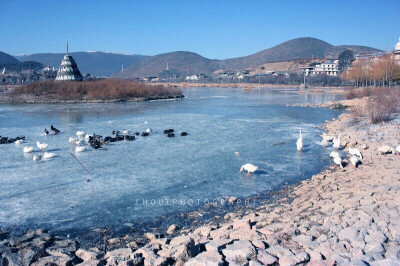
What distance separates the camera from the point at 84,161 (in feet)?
29.3

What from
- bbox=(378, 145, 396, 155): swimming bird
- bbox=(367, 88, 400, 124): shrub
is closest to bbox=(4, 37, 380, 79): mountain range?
bbox=(367, 88, 400, 124): shrub

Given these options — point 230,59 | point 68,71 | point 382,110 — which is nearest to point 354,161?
point 382,110

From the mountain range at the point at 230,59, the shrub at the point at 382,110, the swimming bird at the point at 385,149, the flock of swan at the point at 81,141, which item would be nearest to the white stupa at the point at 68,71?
the flock of swan at the point at 81,141

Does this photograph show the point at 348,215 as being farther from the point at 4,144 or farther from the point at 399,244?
the point at 4,144

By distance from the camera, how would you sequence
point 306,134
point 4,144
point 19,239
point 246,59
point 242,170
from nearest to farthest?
1. point 19,239
2. point 242,170
3. point 4,144
4. point 306,134
5. point 246,59

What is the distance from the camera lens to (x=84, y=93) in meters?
33.6

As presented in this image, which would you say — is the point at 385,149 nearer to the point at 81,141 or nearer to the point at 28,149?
the point at 81,141

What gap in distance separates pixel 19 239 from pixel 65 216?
0.98m

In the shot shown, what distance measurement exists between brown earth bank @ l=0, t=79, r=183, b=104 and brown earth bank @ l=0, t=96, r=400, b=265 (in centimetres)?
2747

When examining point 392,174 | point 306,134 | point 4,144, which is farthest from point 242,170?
point 4,144

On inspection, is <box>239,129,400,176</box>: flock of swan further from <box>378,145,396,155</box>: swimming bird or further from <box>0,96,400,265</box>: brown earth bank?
<box>0,96,400,265</box>: brown earth bank

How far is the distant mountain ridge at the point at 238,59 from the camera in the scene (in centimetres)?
14850

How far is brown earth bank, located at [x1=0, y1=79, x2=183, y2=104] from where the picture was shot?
1235 inches

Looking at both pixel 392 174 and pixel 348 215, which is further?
pixel 392 174
